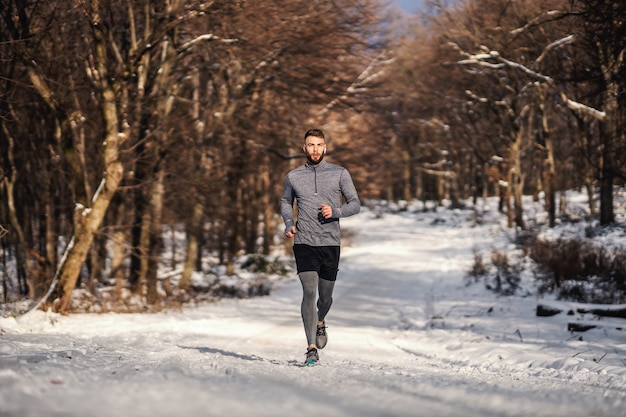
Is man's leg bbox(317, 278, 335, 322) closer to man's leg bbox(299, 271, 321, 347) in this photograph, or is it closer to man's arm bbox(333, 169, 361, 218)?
man's leg bbox(299, 271, 321, 347)

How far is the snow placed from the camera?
3547mm

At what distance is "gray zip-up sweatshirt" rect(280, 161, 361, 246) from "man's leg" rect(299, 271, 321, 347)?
1.03ft

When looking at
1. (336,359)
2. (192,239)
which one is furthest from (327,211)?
(192,239)

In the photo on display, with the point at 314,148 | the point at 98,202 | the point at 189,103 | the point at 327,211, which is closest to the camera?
the point at 327,211

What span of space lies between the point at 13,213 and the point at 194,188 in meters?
5.78

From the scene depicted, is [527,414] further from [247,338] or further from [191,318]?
[191,318]

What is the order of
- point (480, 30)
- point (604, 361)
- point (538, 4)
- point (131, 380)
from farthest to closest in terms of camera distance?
point (480, 30) → point (538, 4) → point (604, 361) → point (131, 380)

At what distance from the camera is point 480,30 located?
977 inches

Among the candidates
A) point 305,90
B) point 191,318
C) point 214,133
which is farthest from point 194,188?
point 191,318

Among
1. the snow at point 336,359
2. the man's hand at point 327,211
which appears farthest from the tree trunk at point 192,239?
the man's hand at point 327,211

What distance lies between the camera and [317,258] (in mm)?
6000

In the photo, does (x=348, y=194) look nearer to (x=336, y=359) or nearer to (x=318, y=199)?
(x=318, y=199)

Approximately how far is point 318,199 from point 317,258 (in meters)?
0.56

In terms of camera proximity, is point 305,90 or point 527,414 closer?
point 527,414
